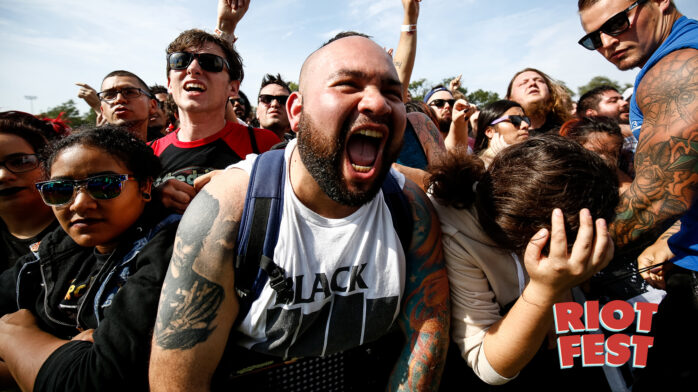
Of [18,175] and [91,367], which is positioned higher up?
[18,175]

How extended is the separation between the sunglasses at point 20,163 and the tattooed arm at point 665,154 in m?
3.85

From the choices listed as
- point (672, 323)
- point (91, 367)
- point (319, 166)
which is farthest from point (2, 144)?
point (672, 323)

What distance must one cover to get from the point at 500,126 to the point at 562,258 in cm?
291

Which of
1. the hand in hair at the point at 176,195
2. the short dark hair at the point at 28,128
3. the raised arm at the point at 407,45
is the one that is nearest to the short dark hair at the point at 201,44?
the short dark hair at the point at 28,128

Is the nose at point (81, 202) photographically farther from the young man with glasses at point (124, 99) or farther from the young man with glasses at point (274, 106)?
the young man with glasses at point (274, 106)

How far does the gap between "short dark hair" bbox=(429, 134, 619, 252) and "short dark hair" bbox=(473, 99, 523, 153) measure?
2.48 metres

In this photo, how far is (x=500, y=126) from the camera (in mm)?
3980

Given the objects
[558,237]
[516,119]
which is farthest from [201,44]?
[516,119]

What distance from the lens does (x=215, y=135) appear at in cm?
303

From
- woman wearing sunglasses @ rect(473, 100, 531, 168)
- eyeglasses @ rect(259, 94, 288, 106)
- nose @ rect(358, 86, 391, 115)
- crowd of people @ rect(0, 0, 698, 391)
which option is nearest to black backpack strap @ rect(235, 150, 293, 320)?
crowd of people @ rect(0, 0, 698, 391)

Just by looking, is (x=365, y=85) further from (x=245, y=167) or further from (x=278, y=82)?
(x=278, y=82)

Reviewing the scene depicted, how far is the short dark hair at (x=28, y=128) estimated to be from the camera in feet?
7.37

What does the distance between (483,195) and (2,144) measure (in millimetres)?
3077

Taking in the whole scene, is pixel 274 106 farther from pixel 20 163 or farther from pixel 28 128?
pixel 20 163
